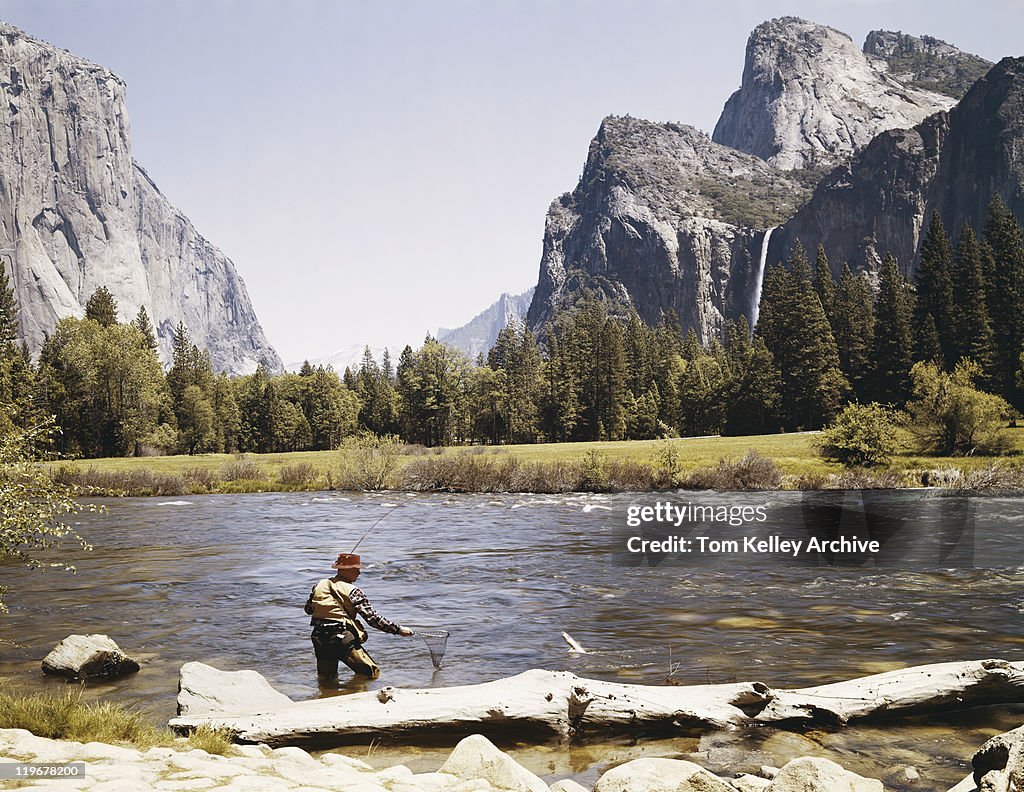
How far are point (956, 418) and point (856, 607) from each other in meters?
41.5

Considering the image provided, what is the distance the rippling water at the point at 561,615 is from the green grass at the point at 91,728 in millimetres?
1782

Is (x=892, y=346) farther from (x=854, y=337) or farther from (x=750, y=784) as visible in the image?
(x=750, y=784)

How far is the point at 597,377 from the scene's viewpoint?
9894 cm

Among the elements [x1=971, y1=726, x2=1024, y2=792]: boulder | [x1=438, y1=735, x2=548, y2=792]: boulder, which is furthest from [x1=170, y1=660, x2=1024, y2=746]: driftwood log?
[x1=971, y1=726, x2=1024, y2=792]: boulder

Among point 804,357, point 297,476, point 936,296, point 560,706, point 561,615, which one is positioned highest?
point 936,296

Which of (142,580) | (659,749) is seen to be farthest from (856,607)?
(142,580)

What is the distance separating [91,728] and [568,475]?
37.7m

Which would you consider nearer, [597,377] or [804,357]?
[804,357]

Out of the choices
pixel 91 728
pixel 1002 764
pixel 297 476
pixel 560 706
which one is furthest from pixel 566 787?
pixel 297 476

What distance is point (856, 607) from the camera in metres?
15.1

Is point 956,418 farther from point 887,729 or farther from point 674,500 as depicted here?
point 887,729

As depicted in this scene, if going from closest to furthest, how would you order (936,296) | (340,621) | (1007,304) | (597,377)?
(340,621) → (1007,304) → (936,296) → (597,377)

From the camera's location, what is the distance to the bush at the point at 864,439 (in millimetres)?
48125

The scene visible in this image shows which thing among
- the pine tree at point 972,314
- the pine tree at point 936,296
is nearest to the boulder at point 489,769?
the pine tree at point 972,314
